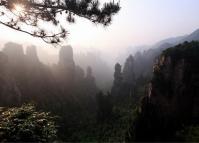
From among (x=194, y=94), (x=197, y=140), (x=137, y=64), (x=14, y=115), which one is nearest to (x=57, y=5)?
(x=14, y=115)

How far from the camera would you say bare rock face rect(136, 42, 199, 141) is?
44.8 meters

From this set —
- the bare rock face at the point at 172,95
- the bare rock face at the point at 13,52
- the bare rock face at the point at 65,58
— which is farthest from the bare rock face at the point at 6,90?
the bare rock face at the point at 65,58

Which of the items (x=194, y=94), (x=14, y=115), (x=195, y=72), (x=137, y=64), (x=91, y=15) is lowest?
(x=14, y=115)

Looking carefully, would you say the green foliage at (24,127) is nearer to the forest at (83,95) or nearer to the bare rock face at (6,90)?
the forest at (83,95)

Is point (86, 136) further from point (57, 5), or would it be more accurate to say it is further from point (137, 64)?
point (137, 64)

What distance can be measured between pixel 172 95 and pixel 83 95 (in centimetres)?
5334

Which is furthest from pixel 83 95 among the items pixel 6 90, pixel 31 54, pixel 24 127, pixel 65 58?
pixel 24 127

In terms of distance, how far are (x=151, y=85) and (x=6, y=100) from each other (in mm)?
25356

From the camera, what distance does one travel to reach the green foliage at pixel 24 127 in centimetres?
989

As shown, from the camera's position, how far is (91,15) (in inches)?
401

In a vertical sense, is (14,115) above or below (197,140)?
above

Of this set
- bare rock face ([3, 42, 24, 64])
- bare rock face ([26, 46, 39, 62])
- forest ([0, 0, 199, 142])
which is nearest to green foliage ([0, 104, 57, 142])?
forest ([0, 0, 199, 142])

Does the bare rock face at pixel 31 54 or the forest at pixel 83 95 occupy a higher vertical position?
the bare rock face at pixel 31 54

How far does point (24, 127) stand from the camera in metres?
10.1
